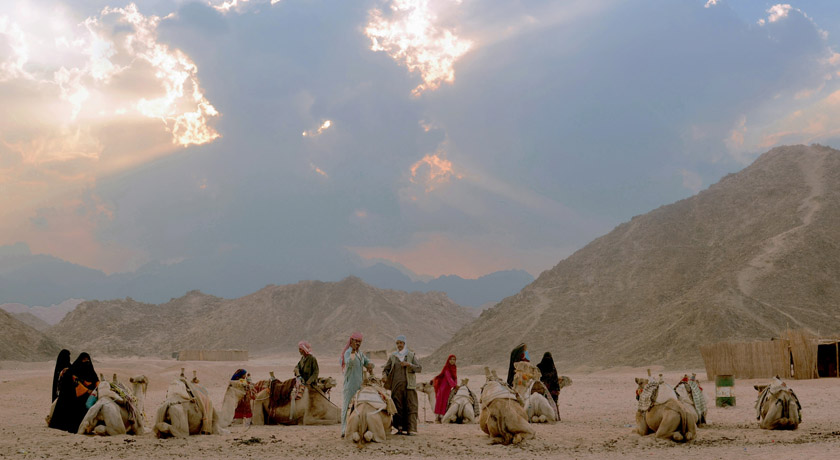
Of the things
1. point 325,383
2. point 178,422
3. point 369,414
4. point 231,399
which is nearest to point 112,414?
point 178,422

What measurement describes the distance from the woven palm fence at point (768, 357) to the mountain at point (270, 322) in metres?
55.0

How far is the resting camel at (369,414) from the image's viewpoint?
1171cm

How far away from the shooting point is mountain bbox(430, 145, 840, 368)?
42312mm

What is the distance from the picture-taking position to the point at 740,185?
67188 millimetres

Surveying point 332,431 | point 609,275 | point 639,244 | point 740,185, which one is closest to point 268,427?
point 332,431

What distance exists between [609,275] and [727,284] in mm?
14255

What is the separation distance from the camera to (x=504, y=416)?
1195 cm

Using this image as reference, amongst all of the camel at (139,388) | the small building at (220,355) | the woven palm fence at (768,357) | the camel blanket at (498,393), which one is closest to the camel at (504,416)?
the camel blanket at (498,393)

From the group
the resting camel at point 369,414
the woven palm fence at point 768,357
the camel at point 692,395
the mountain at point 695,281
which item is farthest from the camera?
the mountain at point 695,281

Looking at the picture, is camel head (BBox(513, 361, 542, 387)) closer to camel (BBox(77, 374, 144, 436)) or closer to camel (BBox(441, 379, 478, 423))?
camel (BBox(441, 379, 478, 423))

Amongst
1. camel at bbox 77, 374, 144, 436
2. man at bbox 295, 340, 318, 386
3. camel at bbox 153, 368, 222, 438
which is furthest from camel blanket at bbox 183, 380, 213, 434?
man at bbox 295, 340, 318, 386

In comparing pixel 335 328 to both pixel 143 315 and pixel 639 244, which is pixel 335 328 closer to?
pixel 143 315

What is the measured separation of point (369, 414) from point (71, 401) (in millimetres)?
5436

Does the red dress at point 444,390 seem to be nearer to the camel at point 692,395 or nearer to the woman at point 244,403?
the woman at point 244,403
